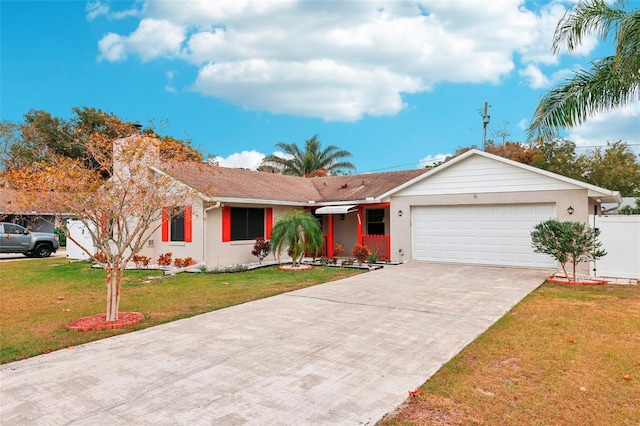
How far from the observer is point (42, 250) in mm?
22641

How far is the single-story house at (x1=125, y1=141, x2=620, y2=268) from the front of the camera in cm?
1381

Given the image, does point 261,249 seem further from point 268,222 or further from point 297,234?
point 297,234

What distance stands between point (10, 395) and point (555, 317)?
26.7 ft

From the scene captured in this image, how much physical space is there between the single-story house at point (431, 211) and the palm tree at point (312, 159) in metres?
13.4

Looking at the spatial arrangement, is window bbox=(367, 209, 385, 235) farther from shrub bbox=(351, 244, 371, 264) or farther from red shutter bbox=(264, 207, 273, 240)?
red shutter bbox=(264, 207, 273, 240)

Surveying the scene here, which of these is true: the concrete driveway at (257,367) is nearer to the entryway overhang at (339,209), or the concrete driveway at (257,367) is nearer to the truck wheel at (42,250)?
the entryway overhang at (339,209)

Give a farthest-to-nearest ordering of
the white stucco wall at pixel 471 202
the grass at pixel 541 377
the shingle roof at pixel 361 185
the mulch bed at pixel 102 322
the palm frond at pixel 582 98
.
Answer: the shingle roof at pixel 361 185 → the white stucco wall at pixel 471 202 → the palm frond at pixel 582 98 → the mulch bed at pixel 102 322 → the grass at pixel 541 377

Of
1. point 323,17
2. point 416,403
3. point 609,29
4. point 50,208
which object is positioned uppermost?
point 323,17

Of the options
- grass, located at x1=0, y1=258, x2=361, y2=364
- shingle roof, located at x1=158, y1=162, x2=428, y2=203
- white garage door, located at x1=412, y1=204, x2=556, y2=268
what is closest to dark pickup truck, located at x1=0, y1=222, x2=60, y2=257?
Result: grass, located at x1=0, y1=258, x2=361, y2=364

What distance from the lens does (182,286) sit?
11.4 metres

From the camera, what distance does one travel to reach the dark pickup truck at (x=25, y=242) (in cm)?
2144

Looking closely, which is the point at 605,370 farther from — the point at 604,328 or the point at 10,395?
the point at 10,395

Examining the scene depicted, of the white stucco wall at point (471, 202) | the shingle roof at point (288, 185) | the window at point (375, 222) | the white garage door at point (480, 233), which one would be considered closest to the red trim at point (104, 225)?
the shingle roof at point (288, 185)

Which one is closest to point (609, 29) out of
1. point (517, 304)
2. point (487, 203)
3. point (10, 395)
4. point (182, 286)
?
point (487, 203)
